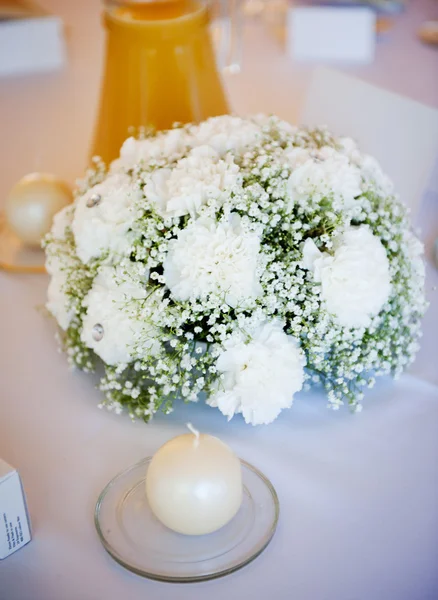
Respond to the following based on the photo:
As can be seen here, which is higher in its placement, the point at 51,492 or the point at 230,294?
the point at 230,294

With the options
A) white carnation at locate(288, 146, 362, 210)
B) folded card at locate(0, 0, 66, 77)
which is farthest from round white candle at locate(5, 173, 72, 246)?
folded card at locate(0, 0, 66, 77)

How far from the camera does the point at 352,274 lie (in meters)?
0.86

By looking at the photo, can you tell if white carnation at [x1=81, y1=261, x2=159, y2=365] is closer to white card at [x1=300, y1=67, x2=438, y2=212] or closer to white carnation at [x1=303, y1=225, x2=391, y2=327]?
white carnation at [x1=303, y1=225, x2=391, y2=327]

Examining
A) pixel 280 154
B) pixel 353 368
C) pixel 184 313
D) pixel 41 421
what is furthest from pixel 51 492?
pixel 280 154

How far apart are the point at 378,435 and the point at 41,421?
43 cm

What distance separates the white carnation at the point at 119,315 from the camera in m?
0.90

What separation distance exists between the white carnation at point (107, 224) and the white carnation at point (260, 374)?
19 cm

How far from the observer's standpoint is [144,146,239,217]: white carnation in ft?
2.90

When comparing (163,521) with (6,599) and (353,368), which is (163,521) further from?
(353,368)

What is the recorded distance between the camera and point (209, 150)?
3.19 ft

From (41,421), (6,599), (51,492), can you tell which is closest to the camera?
(6,599)

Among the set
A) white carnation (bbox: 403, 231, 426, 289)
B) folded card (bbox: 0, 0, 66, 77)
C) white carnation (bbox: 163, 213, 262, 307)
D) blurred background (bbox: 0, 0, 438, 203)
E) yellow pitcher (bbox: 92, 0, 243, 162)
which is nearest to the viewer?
white carnation (bbox: 163, 213, 262, 307)

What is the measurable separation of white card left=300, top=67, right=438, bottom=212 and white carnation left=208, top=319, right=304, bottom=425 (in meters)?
0.57

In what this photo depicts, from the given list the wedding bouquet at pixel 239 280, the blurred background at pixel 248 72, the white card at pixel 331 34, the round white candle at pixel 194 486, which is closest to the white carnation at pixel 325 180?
the wedding bouquet at pixel 239 280
